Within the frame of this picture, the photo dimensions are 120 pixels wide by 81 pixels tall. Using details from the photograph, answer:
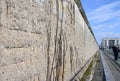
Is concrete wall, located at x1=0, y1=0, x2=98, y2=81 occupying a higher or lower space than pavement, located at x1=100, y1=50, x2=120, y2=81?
higher

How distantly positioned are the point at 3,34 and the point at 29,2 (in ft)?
3.16

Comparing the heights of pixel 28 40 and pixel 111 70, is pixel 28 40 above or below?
above

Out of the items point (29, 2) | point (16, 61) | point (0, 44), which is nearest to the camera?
point (0, 44)

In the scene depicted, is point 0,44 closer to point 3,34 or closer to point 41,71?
point 3,34

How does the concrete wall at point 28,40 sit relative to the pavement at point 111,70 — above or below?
above

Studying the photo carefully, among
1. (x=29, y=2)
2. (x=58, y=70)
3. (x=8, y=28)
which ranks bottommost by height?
(x=58, y=70)

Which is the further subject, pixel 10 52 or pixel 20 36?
pixel 20 36

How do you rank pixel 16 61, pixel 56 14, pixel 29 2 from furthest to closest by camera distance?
1. pixel 56 14
2. pixel 29 2
3. pixel 16 61

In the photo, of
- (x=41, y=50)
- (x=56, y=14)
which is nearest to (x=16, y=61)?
(x=41, y=50)

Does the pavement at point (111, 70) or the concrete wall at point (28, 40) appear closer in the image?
the concrete wall at point (28, 40)

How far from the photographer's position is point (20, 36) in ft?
12.0

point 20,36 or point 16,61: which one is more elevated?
point 20,36

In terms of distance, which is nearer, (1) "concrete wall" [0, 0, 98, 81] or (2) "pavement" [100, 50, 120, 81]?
(1) "concrete wall" [0, 0, 98, 81]

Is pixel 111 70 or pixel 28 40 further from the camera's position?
pixel 111 70
